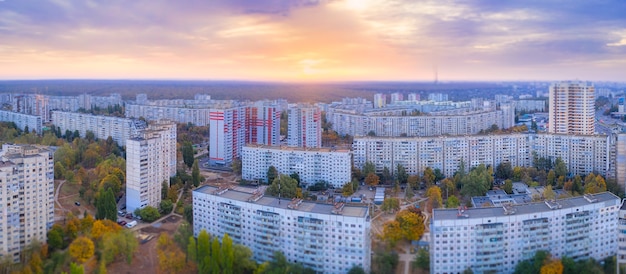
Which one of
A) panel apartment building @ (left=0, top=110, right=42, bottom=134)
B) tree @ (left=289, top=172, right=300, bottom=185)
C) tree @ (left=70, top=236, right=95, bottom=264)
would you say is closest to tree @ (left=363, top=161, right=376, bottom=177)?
tree @ (left=289, top=172, right=300, bottom=185)

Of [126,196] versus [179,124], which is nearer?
[126,196]

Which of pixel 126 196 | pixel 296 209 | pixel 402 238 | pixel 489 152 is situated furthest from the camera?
pixel 489 152

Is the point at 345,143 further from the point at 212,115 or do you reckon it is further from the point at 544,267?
the point at 544,267

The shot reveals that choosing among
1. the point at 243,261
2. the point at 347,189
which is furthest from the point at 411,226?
the point at 347,189

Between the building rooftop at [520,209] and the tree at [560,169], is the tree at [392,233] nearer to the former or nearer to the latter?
the building rooftop at [520,209]

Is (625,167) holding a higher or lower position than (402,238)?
higher

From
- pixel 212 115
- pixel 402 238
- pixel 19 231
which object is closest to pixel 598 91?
pixel 212 115

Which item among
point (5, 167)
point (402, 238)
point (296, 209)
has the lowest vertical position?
point (402, 238)
